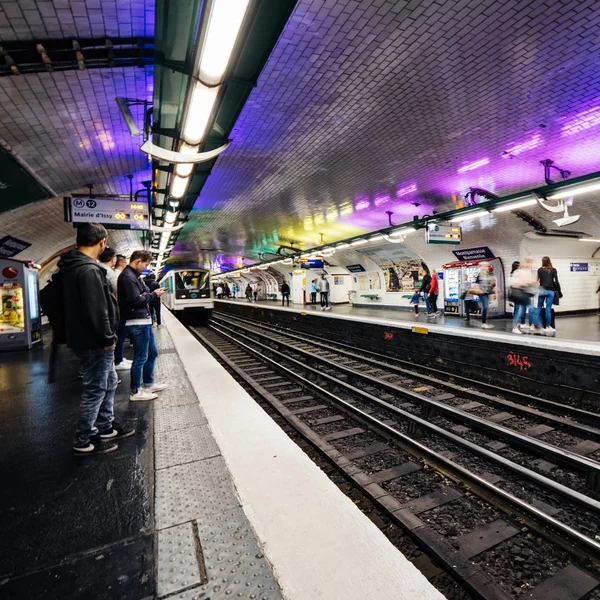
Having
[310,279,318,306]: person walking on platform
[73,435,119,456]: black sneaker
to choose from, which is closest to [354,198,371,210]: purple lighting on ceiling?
[73,435,119,456]: black sneaker

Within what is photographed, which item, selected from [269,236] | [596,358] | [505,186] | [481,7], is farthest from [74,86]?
[269,236]

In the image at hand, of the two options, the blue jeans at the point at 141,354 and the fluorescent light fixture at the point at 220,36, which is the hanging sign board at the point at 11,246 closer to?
the blue jeans at the point at 141,354

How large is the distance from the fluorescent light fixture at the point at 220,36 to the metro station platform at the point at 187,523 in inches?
130

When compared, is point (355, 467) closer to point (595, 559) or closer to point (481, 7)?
point (595, 559)

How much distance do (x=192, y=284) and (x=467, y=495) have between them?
18.3m

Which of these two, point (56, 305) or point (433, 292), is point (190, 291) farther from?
point (56, 305)

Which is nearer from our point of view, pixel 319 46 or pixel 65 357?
pixel 319 46

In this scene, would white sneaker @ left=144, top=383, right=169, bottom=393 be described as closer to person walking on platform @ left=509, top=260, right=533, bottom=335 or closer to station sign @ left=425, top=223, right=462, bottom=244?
person walking on platform @ left=509, top=260, right=533, bottom=335

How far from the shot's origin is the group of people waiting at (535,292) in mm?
8383

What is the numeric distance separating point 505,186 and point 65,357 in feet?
40.5

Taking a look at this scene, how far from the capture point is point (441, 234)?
1175 cm

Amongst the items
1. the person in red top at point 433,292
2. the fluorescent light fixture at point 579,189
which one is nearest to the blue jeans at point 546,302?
the fluorescent light fixture at point 579,189

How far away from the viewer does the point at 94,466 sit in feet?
8.87

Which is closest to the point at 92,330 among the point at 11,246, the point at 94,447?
the point at 94,447
